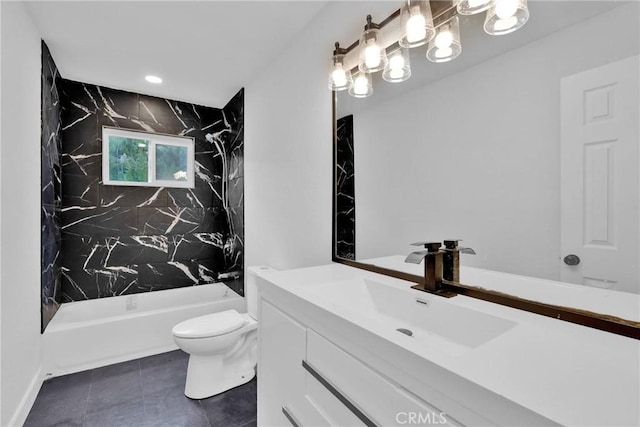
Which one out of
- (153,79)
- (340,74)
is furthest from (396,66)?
(153,79)

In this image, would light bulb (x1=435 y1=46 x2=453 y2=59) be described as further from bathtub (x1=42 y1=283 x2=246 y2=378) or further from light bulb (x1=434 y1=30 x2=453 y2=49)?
bathtub (x1=42 y1=283 x2=246 y2=378)

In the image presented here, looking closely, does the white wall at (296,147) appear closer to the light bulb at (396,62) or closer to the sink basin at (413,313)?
the light bulb at (396,62)

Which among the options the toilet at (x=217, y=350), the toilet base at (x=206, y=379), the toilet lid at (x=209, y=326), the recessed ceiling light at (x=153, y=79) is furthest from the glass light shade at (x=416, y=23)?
the recessed ceiling light at (x=153, y=79)

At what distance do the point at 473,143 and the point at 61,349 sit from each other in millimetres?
3175

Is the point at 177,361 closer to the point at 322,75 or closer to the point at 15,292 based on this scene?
the point at 15,292

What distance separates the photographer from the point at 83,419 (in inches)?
71.9

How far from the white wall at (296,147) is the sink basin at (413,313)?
0.56m

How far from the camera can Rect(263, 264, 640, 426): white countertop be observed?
0.47 metres

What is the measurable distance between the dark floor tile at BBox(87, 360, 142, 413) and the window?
→ 1.83 m

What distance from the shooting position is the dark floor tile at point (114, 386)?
1993 mm

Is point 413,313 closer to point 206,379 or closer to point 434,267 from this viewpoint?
point 434,267

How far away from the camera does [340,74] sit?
1.70 metres

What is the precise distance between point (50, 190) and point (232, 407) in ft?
7.44

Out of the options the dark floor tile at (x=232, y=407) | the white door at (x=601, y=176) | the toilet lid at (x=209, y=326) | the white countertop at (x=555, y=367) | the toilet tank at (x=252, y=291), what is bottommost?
the dark floor tile at (x=232, y=407)
